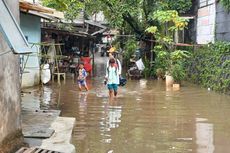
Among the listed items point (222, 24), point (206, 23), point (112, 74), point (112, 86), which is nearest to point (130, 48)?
point (206, 23)

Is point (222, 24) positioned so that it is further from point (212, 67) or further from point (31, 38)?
point (31, 38)

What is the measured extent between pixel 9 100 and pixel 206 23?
16.5 m

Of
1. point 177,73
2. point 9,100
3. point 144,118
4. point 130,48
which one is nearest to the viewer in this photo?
point 9,100

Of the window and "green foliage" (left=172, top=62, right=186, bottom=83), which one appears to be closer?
the window

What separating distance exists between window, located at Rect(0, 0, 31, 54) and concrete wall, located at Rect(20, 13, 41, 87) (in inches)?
469

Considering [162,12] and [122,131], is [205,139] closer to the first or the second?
[122,131]

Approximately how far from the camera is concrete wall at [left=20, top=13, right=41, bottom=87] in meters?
17.0

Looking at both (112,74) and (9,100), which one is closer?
(9,100)

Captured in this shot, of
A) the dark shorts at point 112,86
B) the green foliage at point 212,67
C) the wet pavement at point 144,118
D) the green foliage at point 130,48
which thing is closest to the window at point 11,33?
the wet pavement at point 144,118

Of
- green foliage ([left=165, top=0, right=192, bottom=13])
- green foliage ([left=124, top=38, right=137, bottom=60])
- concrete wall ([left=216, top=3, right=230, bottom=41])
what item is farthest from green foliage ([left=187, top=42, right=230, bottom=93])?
green foliage ([left=124, top=38, right=137, bottom=60])

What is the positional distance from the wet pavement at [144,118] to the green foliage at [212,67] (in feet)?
1.95

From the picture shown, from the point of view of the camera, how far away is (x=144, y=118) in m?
11.2

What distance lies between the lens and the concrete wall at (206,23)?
2043 centimetres

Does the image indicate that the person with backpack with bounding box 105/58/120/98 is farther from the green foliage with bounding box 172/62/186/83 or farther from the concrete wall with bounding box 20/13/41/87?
the green foliage with bounding box 172/62/186/83
